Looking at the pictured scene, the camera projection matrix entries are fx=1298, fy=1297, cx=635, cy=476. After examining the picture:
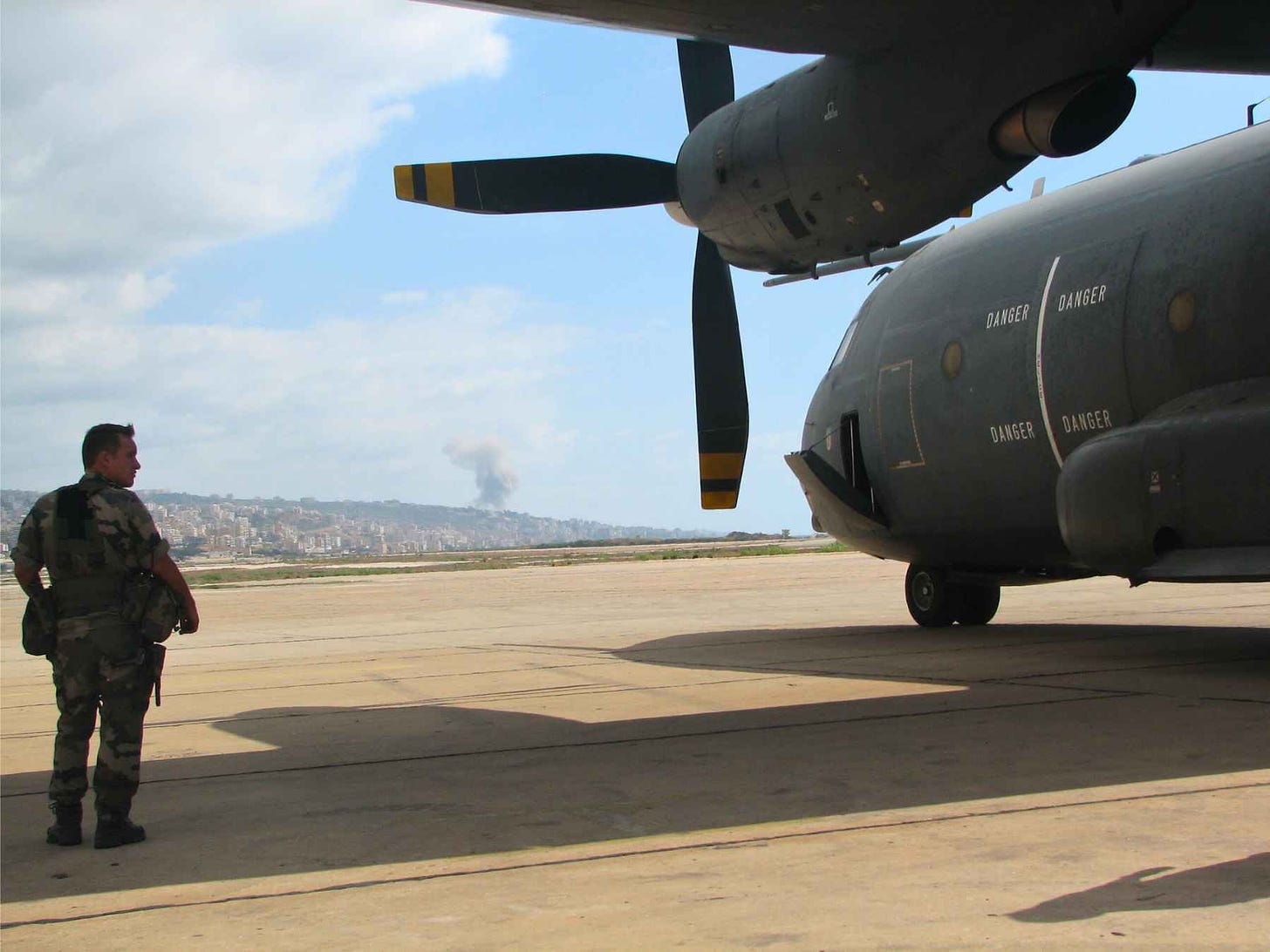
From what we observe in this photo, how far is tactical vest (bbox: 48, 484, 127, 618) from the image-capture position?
6.23 metres

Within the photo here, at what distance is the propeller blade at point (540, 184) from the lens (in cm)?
1050

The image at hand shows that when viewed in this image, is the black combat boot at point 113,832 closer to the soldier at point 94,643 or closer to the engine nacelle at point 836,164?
the soldier at point 94,643

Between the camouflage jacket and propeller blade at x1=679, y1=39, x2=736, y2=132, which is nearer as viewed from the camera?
the camouflage jacket

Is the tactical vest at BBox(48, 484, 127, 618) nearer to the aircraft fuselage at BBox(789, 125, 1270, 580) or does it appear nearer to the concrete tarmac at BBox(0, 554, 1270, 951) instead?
the concrete tarmac at BBox(0, 554, 1270, 951)

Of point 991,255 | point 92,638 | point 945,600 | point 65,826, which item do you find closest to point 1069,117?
point 991,255

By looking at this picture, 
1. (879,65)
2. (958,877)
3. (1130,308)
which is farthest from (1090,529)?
(958,877)

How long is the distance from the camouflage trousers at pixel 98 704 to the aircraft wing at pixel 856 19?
14.1 feet

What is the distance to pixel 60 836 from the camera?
6.22m

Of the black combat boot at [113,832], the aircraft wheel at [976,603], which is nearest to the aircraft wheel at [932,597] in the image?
the aircraft wheel at [976,603]

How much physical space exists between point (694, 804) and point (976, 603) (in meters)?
10.4

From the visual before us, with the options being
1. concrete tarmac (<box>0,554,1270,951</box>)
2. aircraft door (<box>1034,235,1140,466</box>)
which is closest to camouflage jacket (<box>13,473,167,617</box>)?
concrete tarmac (<box>0,554,1270,951</box>)

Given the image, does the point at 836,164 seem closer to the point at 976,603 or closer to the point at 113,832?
the point at 113,832

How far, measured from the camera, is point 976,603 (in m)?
16.2

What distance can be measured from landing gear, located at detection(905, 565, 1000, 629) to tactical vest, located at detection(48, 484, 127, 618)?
37.2 ft
